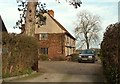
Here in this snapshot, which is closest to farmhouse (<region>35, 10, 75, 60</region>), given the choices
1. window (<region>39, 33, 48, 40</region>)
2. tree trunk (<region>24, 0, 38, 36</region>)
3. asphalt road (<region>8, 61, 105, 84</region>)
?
window (<region>39, 33, 48, 40</region>)

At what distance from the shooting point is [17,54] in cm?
1686

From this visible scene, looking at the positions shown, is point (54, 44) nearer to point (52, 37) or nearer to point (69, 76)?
point (52, 37)

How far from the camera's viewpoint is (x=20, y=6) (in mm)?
23016

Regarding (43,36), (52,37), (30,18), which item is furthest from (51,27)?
(30,18)

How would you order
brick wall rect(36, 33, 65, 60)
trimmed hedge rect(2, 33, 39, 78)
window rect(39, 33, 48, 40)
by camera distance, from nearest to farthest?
trimmed hedge rect(2, 33, 39, 78)
brick wall rect(36, 33, 65, 60)
window rect(39, 33, 48, 40)

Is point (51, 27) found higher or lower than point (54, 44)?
higher

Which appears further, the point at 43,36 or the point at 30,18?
the point at 43,36

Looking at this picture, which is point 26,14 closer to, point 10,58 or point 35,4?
point 35,4

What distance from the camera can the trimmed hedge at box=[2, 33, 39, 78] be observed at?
1612 centimetres

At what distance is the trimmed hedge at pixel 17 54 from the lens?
16.1m

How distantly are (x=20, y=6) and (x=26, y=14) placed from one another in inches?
55.2

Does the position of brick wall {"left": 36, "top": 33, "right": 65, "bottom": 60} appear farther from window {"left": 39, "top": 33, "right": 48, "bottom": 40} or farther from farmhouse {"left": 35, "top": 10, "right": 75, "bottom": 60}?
window {"left": 39, "top": 33, "right": 48, "bottom": 40}

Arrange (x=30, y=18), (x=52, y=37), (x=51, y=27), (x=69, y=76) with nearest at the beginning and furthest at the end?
(x=69, y=76) < (x=30, y=18) < (x=51, y=27) < (x=52, y=37)

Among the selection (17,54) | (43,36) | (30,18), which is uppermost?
(43,36)
